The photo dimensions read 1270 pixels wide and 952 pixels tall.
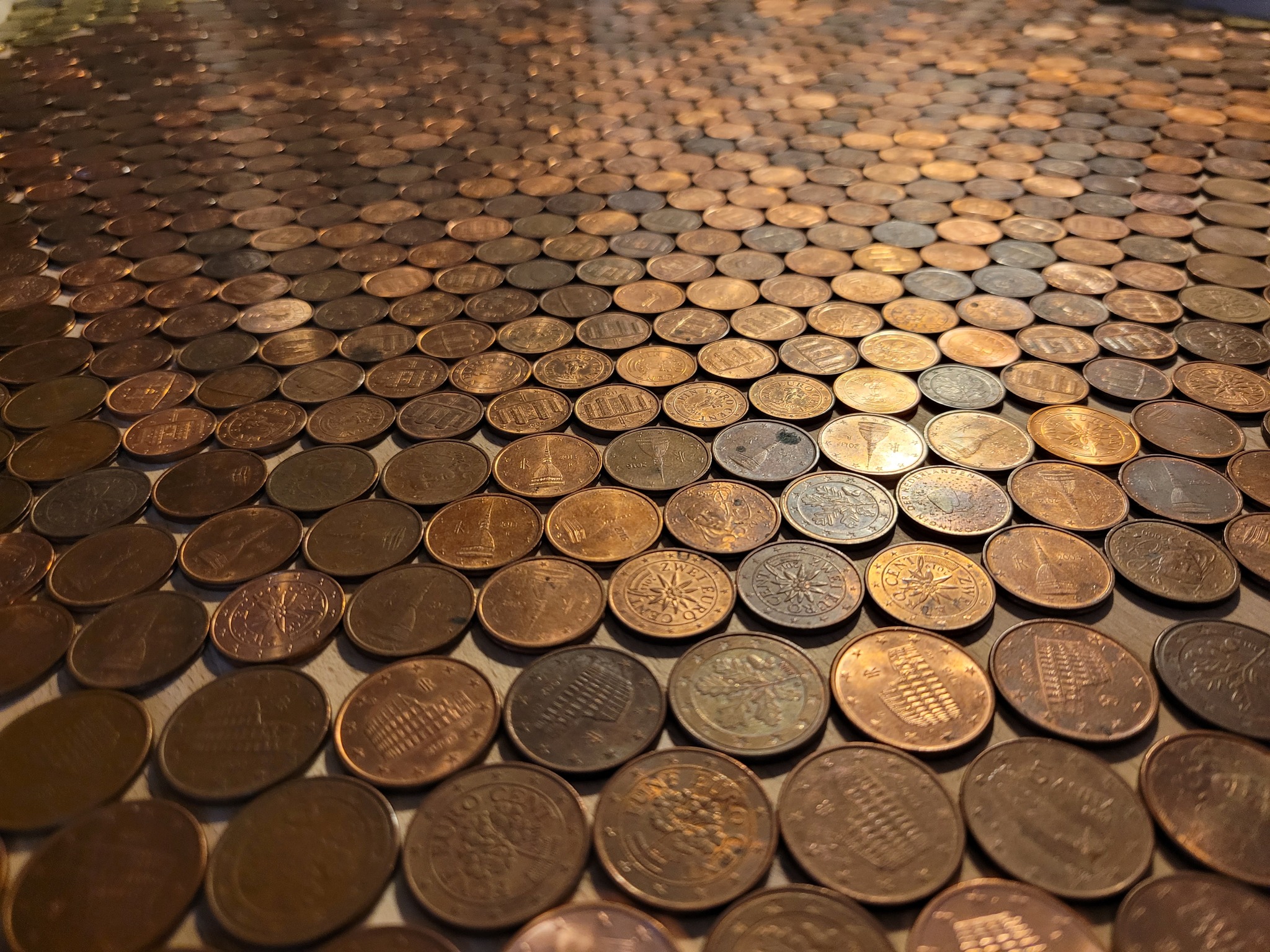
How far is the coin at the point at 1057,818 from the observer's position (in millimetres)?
1512

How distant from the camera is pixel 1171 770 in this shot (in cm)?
167

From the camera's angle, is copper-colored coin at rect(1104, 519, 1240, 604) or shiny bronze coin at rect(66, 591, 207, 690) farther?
copper-colored coin at rect(1104, 519, 1240, 604)

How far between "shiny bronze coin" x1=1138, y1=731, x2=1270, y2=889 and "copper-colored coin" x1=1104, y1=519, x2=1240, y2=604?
1.47 feet

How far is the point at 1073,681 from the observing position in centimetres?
184

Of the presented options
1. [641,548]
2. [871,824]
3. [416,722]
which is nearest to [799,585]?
[641,548]

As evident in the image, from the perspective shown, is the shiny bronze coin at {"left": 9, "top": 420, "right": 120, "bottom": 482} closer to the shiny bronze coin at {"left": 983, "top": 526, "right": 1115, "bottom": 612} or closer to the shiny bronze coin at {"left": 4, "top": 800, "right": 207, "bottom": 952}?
the shiny bronze coin at {"left": 4, "top": 800, "right": 207, "bottom": 952}

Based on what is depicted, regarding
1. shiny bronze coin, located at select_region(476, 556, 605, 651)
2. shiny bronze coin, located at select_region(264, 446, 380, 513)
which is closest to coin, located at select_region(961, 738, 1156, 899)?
shiny bronze coin, located at select_region(476, 556, 605, 651)

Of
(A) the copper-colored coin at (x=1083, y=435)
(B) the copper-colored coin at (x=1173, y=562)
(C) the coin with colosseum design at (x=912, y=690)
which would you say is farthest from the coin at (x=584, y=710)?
(A) the copper-colored coin at (x=1083, y=435)

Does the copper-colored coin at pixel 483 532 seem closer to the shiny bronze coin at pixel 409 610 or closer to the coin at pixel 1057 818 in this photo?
the shiny bronze coin at pixel 409 610

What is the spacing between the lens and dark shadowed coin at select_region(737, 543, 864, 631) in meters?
1.98

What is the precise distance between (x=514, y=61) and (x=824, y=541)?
17.9 feet

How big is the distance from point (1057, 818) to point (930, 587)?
25.3 inches

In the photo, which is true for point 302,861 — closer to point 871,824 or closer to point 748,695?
point 748,695

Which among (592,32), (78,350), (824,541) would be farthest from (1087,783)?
(592,32)
